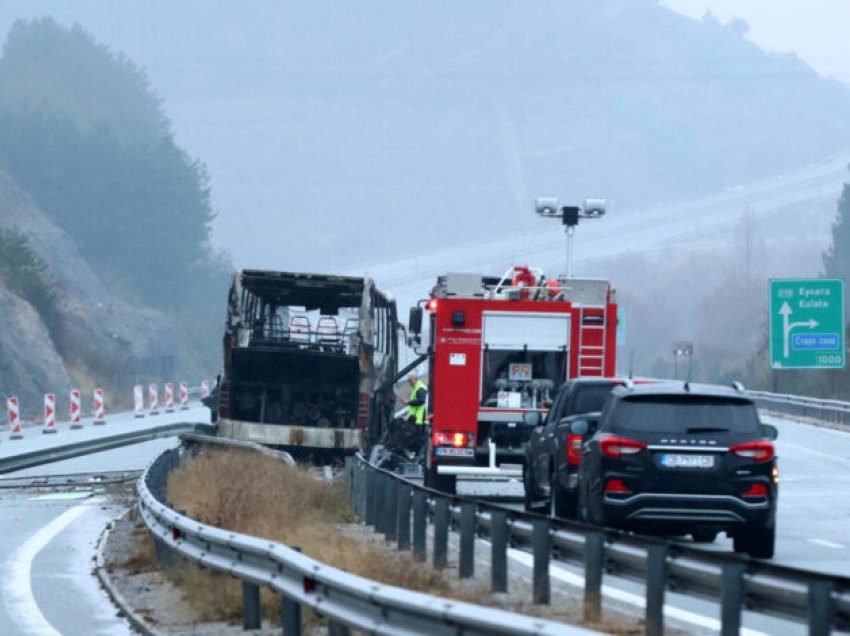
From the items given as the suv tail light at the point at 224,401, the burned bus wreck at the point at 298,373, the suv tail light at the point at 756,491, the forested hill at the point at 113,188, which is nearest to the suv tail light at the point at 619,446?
the suv tail light at the point at 756,491

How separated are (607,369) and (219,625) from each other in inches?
518

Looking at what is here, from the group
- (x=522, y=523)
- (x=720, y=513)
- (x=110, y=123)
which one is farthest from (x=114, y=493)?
(x=110, y=123)

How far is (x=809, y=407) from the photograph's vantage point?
5525 cm

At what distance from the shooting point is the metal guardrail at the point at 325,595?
27.5 feet

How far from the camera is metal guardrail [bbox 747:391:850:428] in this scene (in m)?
51.5

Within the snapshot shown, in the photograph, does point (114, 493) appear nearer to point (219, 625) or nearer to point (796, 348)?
point (219, 625)

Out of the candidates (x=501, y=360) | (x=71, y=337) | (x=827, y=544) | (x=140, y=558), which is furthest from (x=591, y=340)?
(x=71, y=337)

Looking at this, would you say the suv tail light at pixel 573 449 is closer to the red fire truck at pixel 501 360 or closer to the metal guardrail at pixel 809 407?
the red fire truck at pixel 501 360

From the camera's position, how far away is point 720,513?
56.3 ft

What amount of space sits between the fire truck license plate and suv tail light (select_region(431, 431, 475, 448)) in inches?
2.6

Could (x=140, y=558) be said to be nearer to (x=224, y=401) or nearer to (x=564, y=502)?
(x=564, y=502)

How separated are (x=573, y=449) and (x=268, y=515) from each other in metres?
3.24

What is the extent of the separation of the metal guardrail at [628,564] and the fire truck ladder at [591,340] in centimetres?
751

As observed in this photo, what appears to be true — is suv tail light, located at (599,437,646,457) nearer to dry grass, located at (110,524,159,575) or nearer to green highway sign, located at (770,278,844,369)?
dry grass, located at (110,524,159,575)
